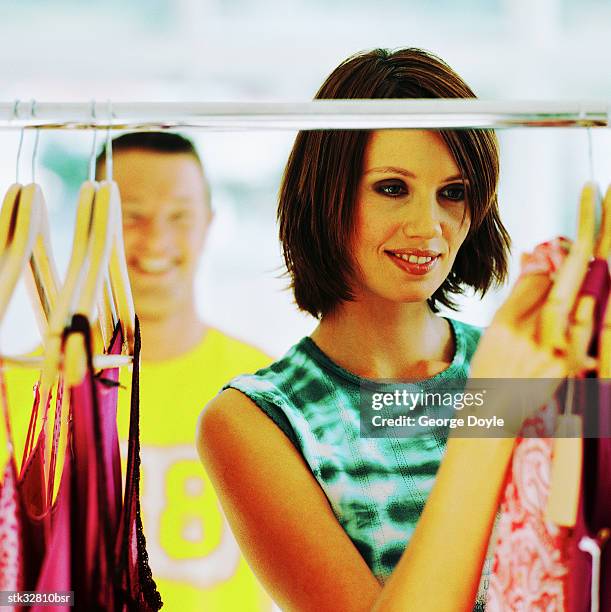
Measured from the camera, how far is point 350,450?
129cm

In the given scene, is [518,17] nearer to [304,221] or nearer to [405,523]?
[304,221]

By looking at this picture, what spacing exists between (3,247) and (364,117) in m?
0.45

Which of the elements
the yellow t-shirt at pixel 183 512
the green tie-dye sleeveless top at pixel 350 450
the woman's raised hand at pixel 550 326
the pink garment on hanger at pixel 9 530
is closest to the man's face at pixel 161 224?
the yellow t-shirt at pixel 183 512

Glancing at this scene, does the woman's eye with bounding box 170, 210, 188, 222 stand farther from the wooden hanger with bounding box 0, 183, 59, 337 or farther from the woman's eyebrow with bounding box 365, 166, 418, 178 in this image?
the wooden hanger with bounding box 0, 183, 59, 337

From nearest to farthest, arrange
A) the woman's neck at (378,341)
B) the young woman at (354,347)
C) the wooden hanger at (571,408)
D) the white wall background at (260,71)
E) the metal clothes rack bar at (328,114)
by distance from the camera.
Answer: the wooden hanger at (571,408)
the metal clothes rack bar at (328,114)
the young woman at (354,347)
the woman's neck at (378,341)
the white wall background at (260,71)

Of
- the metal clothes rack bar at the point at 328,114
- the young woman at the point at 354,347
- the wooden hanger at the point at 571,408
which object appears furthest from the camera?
the young woman at the point at 354,347

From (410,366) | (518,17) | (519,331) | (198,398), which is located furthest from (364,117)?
(518,17)

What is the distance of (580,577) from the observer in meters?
0.82

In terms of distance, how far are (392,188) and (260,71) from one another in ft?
1.60

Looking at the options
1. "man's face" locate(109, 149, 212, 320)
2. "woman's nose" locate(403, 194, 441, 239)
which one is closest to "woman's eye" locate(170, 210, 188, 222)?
"man's face" locate(109, 149, 212, 320)

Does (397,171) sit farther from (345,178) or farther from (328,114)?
(328,114)

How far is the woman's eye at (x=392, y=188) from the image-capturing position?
1.28 meters

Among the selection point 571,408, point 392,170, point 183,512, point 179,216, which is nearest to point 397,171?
point 392,170

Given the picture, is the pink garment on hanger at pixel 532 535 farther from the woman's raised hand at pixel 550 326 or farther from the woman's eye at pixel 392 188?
the woman's eye at pixel 392 188
